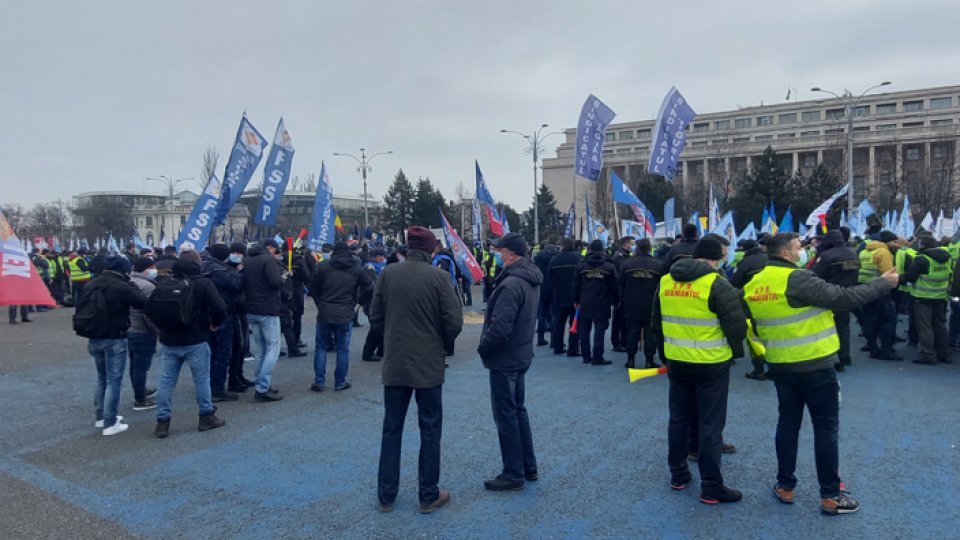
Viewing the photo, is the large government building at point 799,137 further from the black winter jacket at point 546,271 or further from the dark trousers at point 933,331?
the dark trousers at point 933,331

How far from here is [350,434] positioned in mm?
6410

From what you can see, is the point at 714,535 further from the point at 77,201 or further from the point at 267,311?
the point at 77,201

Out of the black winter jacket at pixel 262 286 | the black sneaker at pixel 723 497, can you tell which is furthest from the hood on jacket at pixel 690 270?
the black winter jacket at pixel 262 286

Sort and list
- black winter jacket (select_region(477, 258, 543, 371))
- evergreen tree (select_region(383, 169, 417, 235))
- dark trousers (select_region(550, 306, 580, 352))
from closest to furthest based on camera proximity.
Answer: black winter jacket (select_region(477, 258, 543, 371))
dark trousers (select_region(550, 306, 580, 352))
evergreen tree (select_region(383, 169, 417, 235))

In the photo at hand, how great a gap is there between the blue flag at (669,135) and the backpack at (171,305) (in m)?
10.3

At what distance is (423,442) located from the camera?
15.3 feet

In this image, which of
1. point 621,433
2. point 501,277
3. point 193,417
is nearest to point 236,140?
point 193,417

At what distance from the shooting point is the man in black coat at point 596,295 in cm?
971

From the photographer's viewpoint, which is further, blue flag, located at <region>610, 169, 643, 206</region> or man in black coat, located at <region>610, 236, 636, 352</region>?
blue flag, located at <region>610, 169, 643, 206</region>

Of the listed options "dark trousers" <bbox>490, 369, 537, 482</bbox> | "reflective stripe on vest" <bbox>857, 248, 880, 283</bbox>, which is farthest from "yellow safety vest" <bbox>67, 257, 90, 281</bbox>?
"reflective stripe on vest" <bbox>857, 248, 880, 283</bbox>

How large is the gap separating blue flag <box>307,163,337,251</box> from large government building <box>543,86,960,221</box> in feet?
157

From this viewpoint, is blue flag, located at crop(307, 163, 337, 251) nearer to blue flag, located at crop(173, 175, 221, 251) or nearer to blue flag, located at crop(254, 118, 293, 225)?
blue flag, located at crop(254, 118, 293, 225)

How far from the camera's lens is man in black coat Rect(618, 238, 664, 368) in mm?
9031

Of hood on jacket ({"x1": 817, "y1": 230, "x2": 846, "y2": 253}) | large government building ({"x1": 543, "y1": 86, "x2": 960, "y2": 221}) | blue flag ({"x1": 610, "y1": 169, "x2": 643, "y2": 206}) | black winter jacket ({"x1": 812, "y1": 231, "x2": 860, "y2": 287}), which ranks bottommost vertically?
black winter jacket ({"x1": 812, "y1": 231, "x2": 860, "y2": 287})
